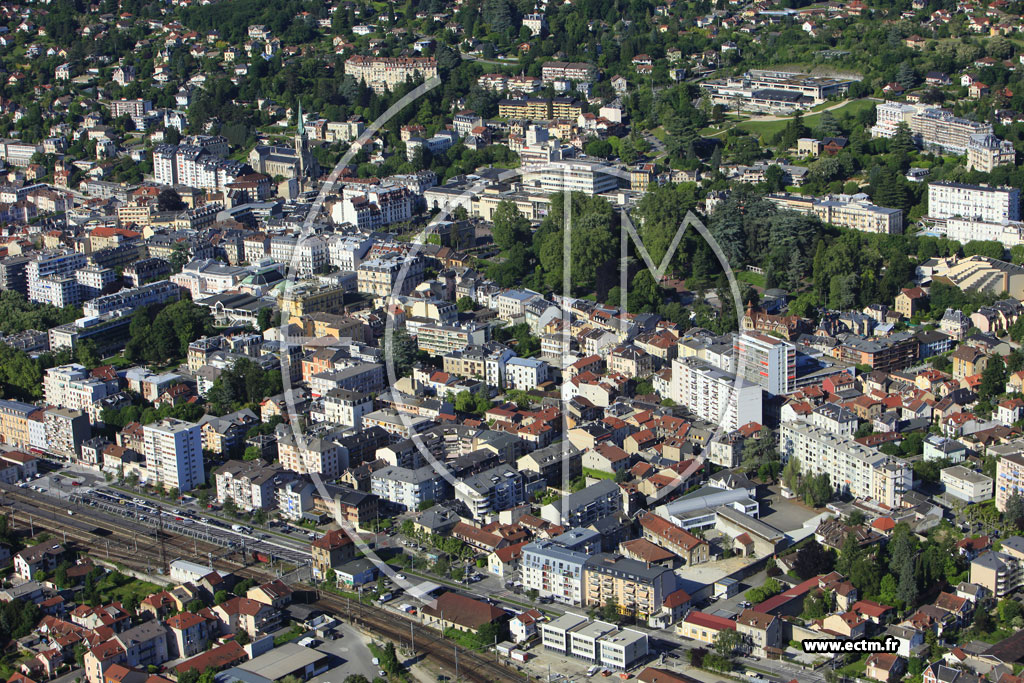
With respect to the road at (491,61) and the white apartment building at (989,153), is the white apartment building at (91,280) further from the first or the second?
the white apartment building at (989,153)

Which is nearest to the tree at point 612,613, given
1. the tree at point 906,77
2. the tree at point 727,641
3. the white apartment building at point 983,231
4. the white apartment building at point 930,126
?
the tree at point 727,641

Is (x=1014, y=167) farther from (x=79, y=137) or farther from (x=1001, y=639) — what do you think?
(x=79, y=137)

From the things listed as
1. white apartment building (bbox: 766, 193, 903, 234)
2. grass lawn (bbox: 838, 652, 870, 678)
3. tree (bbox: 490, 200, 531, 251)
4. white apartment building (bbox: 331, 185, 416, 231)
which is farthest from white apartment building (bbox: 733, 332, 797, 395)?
white apartment building (bbox: 331, 185, 416, 231)

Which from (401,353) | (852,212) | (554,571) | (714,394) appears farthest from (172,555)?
(852,212)

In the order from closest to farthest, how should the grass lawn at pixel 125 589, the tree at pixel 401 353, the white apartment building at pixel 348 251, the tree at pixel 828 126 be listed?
the grass lawn at pixel 125 589, the tree at pixel 401 353, the white apartment building at pixel 348 251, the tree at pixel 828 126

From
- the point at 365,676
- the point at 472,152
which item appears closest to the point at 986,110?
the point at 472,152

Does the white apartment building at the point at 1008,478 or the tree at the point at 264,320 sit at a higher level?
the tree at the point at 264,320

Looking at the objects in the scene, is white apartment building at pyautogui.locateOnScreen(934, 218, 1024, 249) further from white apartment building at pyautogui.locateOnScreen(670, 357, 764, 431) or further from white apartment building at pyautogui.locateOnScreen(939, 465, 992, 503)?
white apartment building at pyautogui.locateOnScreen(939, 465, 992, 503)

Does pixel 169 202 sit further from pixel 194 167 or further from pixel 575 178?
pixel 575 178
